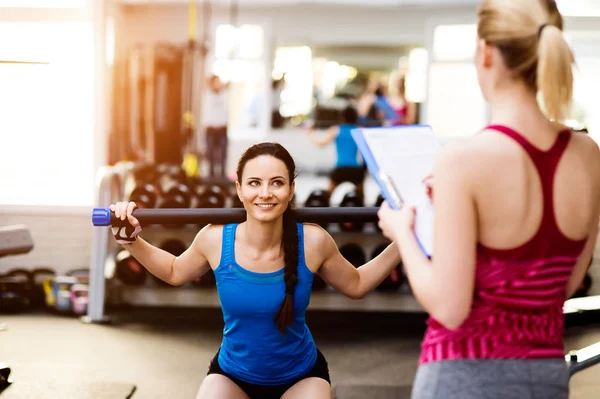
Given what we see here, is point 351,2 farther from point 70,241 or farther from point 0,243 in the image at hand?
point 0,243

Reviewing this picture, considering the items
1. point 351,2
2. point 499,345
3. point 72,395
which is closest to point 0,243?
point 72,395

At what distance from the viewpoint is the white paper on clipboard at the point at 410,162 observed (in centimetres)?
121

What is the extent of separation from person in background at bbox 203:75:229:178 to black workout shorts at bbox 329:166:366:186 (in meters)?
3.03

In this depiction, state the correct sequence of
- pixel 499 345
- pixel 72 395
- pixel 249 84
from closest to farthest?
1. pixel 499 345
2. pixel 72 395
3. pixel 249 84

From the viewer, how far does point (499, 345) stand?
114cm

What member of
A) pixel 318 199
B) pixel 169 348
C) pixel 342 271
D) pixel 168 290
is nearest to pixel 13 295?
pixel 168 290

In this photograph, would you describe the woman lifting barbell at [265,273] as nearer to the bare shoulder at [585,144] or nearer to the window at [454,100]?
the bare shoulder at [585,144]

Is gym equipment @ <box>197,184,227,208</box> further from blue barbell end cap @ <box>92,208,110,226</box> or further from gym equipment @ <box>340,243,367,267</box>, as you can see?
blue barbell end cap @ <box>92,208,110,226</box>

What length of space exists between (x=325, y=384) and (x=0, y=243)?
1.53 m

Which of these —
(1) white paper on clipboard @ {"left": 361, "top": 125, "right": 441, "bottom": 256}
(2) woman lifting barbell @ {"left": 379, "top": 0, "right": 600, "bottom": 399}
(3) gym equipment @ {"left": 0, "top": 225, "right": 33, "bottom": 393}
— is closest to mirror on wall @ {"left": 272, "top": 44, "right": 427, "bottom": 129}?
(3) gym equipment @ {"left": 0, "top": 225, "right": 33, "bottom": 393}

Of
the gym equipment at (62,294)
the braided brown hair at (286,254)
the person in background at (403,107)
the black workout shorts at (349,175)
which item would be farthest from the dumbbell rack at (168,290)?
the person in background at (403,107)

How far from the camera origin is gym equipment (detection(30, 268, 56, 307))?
17.7 ft

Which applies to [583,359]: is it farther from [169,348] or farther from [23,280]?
[23,280]

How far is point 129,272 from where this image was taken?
203 inches
